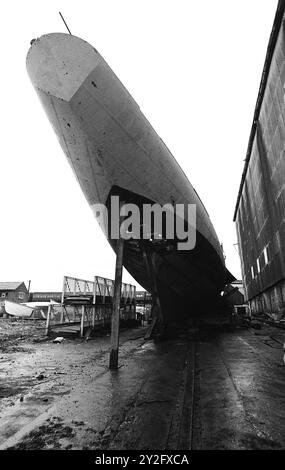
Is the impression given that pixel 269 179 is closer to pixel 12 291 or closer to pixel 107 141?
pixel 107 141

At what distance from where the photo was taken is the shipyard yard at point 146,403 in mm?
2426

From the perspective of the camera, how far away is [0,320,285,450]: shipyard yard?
243cm

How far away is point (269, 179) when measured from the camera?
1479 cm

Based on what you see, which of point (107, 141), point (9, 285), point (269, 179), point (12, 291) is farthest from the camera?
point (9, 285)

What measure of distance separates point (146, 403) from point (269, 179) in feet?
46.6

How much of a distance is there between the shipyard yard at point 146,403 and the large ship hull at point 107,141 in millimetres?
3272

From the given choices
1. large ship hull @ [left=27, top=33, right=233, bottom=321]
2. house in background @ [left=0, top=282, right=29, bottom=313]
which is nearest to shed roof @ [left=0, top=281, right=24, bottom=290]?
house in background @ [left=0, top=282, right=29, bottom=313]

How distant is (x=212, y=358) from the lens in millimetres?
6301

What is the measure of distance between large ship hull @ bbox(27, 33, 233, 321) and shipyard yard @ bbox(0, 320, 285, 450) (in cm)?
327

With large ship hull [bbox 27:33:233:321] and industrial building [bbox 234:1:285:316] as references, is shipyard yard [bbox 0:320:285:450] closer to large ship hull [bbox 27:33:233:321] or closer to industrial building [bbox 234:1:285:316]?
large ship hull [bbox 27:33:233:321]

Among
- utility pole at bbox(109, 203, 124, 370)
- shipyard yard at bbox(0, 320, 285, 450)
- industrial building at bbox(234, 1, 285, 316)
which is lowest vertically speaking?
shipyard yard at bbox(0, 320, 285, 450)

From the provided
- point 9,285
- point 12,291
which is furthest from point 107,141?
point 9,285

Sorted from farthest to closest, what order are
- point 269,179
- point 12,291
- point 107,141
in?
point 12,291
point 269,179
point 107,141
